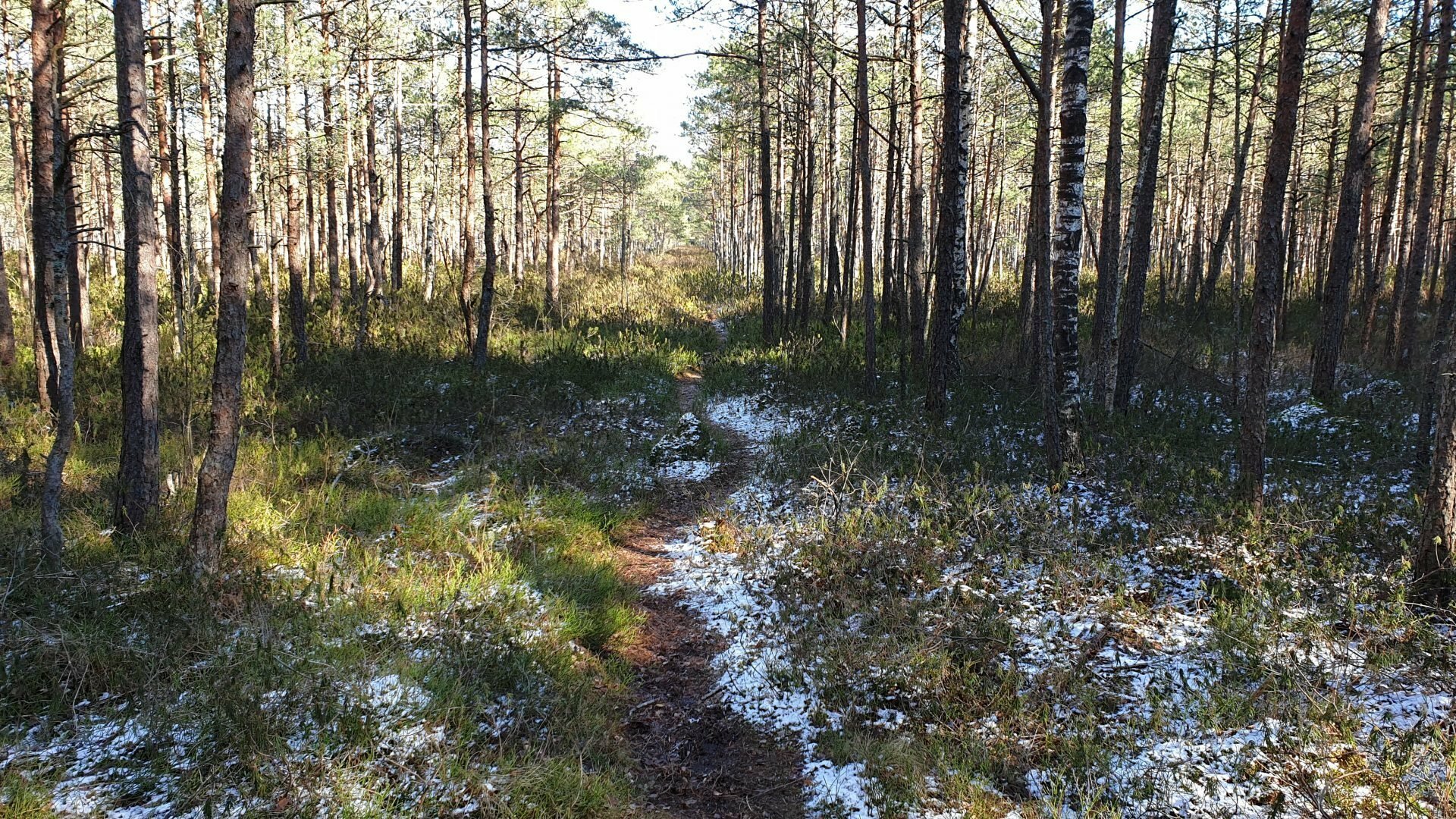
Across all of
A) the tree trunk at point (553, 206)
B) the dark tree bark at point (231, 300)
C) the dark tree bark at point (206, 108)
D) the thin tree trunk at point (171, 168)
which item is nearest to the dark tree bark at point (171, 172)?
the thin tree trunk at point (171, 168)

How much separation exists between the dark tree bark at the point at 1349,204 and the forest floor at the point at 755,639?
252 cm

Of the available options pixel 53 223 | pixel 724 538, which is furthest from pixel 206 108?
pixel 724 538

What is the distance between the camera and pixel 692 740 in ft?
14.1

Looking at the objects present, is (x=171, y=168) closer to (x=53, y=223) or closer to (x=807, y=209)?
(x=53, y=223)

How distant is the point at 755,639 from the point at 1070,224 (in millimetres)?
5625

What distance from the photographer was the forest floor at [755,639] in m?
3.39

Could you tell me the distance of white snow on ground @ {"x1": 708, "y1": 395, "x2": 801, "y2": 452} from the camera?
11.1 metres

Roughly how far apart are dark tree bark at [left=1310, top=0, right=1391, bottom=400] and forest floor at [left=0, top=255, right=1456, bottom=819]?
2519 mm

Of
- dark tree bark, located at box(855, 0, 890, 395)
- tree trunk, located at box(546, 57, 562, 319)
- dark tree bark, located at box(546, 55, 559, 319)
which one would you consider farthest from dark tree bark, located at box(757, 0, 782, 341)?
tree trunk, located at box(546, 57, 562, 319)

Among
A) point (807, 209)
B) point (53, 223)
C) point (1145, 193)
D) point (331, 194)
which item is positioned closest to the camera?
point (53, 223)

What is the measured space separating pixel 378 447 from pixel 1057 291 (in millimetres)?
9122

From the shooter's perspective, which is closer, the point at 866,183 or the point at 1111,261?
the point at 1111,261

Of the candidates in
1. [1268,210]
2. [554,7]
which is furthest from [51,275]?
[554,7]

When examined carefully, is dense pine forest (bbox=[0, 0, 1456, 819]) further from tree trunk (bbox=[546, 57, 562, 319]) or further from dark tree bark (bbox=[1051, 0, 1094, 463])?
tree trunk (bbox=[546, 57, 562, 319])
